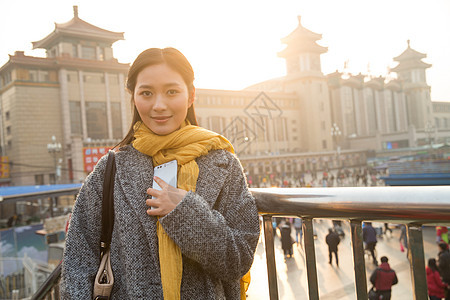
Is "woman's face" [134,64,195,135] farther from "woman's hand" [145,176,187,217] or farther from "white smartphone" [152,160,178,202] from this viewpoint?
"woman's hand" [145,176,187,217]

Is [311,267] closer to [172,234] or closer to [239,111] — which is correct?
[172,234]

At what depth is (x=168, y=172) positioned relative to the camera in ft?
3.86

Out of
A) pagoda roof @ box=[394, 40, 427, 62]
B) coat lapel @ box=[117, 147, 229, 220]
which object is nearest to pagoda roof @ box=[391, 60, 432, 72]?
pagoda roof @ box=[394, 40, 427, 62]

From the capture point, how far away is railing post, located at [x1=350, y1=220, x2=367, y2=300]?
98 cm

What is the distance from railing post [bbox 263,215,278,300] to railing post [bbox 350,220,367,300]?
0.95 feet

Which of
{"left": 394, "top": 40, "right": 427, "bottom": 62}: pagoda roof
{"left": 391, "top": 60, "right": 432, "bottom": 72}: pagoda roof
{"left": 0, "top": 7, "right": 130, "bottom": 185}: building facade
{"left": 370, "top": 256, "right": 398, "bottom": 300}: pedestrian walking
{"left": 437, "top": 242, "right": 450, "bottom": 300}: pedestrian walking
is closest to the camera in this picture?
{"left": 437, "top": 242, "right": 450, "bottom": 300}: pedestrian walking

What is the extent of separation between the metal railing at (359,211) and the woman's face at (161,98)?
1.31 ft

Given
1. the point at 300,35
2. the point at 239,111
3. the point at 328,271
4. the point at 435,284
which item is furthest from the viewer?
the point at 300,35

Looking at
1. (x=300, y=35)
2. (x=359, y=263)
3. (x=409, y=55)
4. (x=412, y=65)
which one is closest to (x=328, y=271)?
(x=359, y=263)

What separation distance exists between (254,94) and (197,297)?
40.2 m

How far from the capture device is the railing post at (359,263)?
3.20 feet

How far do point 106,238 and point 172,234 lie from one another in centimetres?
26

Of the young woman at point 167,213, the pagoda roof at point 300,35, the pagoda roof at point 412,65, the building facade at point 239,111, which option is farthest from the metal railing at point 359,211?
the pagoda roof at point 412,65

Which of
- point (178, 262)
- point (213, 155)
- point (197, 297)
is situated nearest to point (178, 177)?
point (213, 155)
